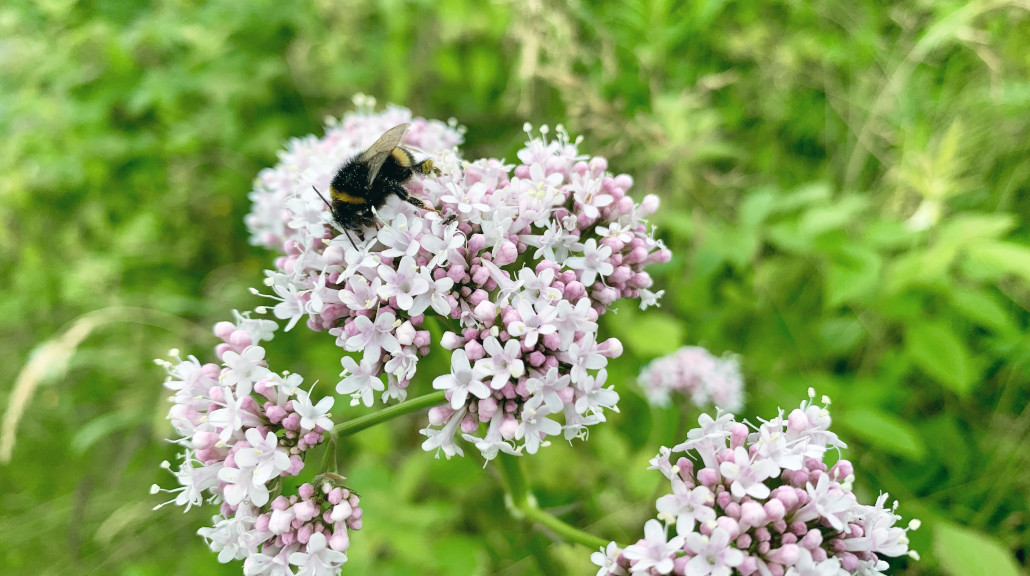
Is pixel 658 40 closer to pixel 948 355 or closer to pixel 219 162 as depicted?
pixel 948 355

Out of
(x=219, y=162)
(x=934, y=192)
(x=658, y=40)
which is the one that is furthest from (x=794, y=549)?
(x=219, y=162)

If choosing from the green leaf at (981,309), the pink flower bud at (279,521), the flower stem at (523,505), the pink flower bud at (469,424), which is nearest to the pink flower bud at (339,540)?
the pink flower bud at (279,521)

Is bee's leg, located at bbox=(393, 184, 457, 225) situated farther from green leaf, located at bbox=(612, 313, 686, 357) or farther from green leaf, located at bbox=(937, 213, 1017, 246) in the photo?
green leaf, located at bbox=(937, 213, 1017, 246)

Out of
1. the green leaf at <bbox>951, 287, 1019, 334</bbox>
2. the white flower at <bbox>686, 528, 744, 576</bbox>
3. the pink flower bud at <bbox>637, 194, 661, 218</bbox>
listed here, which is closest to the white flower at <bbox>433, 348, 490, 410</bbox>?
the white flower at <bbox>686, 528, 744, 576</bbox>

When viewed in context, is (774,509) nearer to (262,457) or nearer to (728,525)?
(728,525)

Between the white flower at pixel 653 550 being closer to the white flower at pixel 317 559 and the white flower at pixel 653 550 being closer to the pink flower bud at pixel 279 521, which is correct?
the white flower at pixel 317 559

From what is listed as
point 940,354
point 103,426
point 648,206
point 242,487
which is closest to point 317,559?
point 242,487
